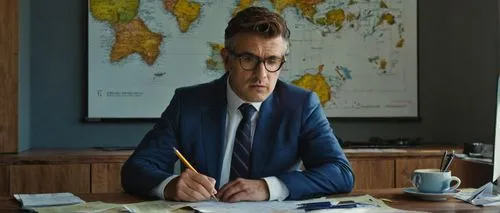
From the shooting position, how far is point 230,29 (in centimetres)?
229

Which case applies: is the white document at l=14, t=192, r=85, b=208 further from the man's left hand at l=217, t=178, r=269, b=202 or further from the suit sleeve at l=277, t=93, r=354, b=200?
the suit sleeve at l=277, t=93, r=354, b=200

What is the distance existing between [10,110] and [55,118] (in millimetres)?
428

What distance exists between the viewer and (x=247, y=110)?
7.63ft

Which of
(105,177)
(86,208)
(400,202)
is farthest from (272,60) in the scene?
(105,177)

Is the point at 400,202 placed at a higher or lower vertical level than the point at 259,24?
lower

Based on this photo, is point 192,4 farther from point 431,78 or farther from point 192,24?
point 431,78

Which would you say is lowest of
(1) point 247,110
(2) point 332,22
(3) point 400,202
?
(3) point 400,202

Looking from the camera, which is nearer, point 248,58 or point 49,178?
point 248,58

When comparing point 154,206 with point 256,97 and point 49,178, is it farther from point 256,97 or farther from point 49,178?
point 49,178

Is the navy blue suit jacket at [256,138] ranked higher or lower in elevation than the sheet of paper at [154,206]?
higher

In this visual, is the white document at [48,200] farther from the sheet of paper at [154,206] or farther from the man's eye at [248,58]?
the man's eye at [248,58]

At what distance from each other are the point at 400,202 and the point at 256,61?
2.11 ft

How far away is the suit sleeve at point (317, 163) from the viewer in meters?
2.00

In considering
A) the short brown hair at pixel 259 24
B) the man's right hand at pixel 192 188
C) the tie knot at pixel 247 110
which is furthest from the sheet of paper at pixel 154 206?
the short brown hair at pixel 259 24
